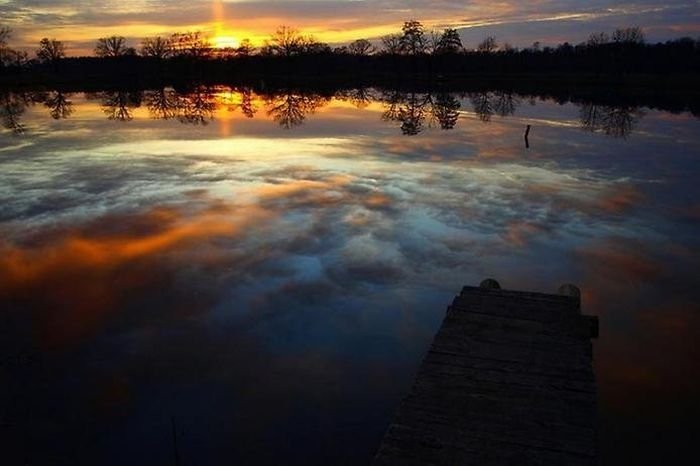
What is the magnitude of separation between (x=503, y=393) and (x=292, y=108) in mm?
53830

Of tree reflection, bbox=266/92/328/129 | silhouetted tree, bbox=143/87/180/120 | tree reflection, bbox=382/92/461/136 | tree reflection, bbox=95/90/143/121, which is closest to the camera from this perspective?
tree reflection, bbox=382/92/461/136

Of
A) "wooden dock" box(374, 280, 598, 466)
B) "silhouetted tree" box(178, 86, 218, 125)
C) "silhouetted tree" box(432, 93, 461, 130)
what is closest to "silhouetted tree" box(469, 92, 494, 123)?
"silhouetted tree" box(432, 93, 461, 130)

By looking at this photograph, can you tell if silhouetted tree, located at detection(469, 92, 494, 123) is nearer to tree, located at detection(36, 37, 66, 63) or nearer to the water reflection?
the water reflection

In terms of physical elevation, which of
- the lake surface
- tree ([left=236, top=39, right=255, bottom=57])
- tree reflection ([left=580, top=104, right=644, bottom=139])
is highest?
tree ([left=236, top=39, right=255, bottom=57])

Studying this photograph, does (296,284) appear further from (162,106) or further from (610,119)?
(162,106)

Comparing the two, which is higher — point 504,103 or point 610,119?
point 504,103

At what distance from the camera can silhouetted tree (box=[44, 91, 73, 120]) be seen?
2090 inches

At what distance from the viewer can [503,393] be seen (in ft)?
23.6

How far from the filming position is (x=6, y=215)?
1909 centimetres

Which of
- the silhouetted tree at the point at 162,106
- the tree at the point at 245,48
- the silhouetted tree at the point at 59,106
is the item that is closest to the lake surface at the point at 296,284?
the silhouetted tree at the point at 162,106

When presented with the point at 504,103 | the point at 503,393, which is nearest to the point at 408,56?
the point at 504,103

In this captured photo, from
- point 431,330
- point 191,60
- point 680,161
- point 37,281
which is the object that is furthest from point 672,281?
point 191,60

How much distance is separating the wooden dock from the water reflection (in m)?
31.6

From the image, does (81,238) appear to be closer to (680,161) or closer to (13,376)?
(13,376)
